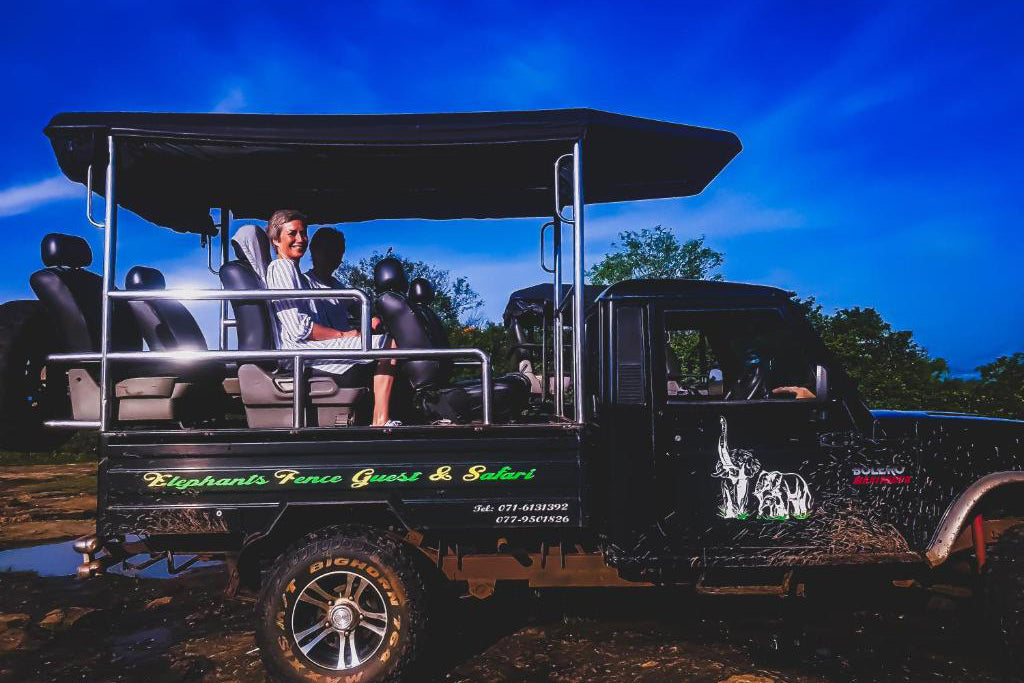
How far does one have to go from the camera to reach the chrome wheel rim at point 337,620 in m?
3.28

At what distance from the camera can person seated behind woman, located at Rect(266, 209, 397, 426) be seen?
12.2 feet

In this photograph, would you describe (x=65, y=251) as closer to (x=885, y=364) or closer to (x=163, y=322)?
(x=163, y=322)

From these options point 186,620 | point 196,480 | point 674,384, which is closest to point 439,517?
point 196,480

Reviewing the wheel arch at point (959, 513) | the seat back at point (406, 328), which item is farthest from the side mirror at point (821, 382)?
the seat back at point (406, 328)

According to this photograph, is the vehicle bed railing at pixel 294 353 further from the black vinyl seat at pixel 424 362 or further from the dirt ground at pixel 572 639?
the dirt ground at pixel 572 639

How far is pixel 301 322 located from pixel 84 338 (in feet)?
3.93

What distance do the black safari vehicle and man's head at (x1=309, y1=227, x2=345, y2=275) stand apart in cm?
123

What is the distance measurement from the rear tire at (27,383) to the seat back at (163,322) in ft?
1.68

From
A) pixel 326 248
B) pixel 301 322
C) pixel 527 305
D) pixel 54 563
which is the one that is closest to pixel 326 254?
pixel 326 248

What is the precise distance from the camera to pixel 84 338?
3.66 metres

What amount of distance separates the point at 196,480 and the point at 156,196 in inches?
95.8

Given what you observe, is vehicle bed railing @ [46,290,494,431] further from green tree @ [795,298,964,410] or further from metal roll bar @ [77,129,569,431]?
green tree @ [795,298,964,410]

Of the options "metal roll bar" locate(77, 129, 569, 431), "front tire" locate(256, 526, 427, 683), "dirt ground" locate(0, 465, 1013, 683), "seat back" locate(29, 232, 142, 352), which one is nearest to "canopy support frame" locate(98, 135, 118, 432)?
"metal roll bar" locate(77, 129, 569, 431)

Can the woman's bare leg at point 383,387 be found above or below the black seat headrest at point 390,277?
below
